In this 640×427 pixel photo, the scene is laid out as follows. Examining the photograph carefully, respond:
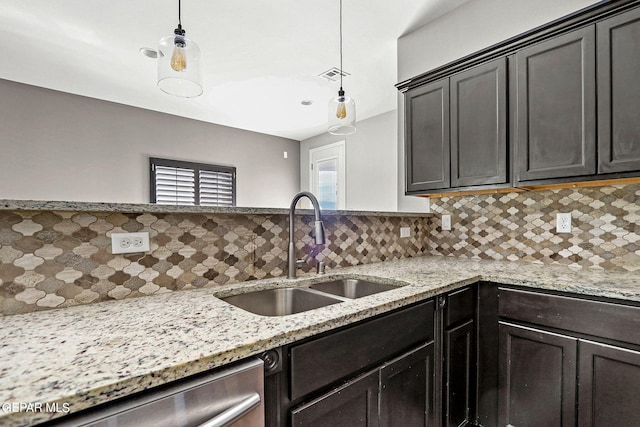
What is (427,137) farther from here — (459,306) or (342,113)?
(459,306)

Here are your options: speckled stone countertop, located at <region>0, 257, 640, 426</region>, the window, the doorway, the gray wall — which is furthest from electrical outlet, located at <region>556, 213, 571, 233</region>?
the gray wall

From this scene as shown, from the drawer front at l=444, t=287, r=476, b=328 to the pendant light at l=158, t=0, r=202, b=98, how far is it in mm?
1850

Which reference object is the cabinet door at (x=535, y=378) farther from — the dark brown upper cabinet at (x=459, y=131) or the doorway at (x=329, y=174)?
the doorway at (x=329, y=174)

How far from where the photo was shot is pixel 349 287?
1.67 metres

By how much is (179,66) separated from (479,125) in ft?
5.84

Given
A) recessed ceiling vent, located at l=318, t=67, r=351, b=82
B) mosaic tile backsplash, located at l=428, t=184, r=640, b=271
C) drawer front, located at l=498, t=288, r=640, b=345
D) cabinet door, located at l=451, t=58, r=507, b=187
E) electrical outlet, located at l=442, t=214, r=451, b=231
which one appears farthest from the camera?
recessed ceiling vent, located at l=318, t=67, r=351, b=82

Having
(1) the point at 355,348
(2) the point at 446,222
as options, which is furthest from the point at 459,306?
(2) the point at 446,222

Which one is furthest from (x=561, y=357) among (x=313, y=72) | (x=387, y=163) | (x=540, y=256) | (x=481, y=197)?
(x=387, y=163)

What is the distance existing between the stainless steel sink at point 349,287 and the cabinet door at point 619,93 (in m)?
1.25

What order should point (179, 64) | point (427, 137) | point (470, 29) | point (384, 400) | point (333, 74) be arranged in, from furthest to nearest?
1. point (333, 74)
2. point (470, 29)
3. point (427, 137)
4. point (179, 64)
5. point (384, 400)

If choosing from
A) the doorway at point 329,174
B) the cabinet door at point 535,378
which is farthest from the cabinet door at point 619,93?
the doorway at point 329,174

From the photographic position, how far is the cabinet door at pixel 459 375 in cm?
143

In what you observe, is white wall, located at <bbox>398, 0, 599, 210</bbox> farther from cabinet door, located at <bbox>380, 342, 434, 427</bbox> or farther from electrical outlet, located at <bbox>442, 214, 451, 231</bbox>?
cabinet door, located at <bbox>380, 342, 434, 427</bbox>

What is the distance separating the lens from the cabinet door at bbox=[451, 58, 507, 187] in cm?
183
